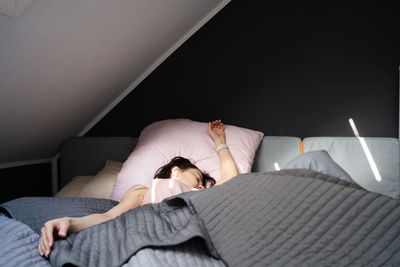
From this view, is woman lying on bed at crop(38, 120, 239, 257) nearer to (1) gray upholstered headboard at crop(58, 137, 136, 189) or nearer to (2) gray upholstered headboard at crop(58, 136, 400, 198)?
(2) gray upholstered headboard at crop(58, 136, 400, 198)

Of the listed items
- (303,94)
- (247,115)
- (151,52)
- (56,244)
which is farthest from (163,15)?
(56,244)

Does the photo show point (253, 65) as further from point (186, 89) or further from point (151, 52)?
point (151, 52)

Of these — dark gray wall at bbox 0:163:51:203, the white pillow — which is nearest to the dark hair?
the white pillow

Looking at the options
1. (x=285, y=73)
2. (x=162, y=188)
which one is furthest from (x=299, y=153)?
(x=162, y=188)

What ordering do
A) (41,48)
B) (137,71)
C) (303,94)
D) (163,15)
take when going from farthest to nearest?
(137,71)
(303,94)
(163,15)
(41,48)

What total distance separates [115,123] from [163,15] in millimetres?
1033

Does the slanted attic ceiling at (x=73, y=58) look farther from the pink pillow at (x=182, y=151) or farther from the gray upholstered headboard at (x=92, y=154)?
the pink pillow at (x=182, y=151)

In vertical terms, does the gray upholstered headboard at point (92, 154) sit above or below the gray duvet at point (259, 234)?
above

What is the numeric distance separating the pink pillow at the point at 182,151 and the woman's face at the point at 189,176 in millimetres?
124

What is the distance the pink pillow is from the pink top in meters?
0.31

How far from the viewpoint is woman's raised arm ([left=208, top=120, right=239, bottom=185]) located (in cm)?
163

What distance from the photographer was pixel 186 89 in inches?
94.6

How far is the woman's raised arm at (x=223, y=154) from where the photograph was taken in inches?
64.2

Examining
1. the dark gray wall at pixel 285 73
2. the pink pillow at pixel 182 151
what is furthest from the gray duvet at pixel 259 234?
the dark gray wall at pixel 285 73
